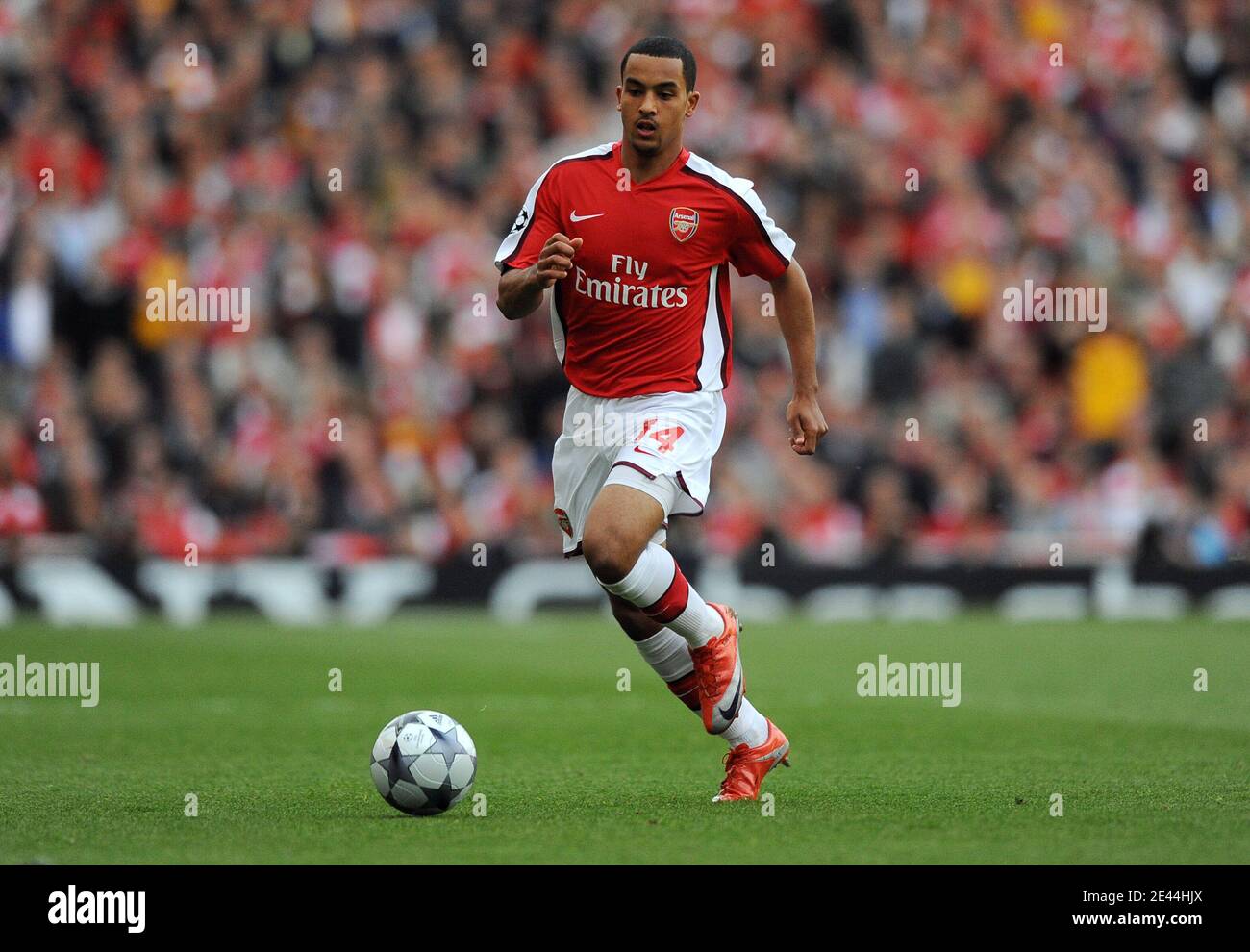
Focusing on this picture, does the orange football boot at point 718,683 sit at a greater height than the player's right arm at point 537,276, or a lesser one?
lesser

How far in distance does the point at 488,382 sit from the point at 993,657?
645cm

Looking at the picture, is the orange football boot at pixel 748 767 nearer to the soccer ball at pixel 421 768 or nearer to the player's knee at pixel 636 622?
the player's knee at pixel 636 622

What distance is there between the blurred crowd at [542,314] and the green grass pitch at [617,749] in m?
1.90

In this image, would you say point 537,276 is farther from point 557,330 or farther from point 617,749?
point 617,749

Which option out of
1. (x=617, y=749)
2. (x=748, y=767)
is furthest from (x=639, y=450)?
(x=617, y=749)

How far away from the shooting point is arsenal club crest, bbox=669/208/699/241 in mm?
7250

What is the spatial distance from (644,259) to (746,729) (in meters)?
1.78

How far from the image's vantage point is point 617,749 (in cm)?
908

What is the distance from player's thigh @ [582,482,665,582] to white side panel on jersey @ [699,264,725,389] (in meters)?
0.66

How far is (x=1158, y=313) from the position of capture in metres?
18.8

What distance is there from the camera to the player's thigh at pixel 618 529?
677cm

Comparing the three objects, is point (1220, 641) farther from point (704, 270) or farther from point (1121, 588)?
point (704, 270)

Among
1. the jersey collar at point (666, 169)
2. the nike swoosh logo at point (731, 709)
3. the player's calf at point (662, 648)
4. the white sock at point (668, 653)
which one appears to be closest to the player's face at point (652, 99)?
the jersey collar at point (666, 169)

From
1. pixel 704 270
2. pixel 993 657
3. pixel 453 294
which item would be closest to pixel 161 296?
pixel 453 294
